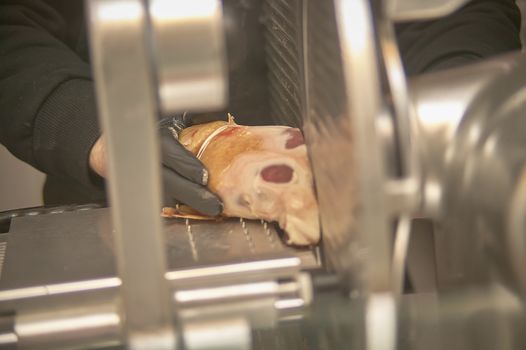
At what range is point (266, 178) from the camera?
1013 millimetres

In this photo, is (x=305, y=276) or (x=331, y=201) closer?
(x=305, y=276)

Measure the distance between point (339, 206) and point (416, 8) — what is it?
21cm

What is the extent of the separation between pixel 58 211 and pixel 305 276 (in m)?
0.55

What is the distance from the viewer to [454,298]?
2.05ft

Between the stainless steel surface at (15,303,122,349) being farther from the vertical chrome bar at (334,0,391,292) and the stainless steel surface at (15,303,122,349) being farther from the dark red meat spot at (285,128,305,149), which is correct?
the dark red meat spot at (285,128,305,149)

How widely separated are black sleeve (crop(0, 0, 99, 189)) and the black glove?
24 centimetres

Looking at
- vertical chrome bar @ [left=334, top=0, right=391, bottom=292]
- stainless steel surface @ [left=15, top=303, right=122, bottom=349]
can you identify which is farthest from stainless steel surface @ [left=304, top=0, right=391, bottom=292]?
stainless steel surface @ [left=15, top=303, right=122, bottom=349]

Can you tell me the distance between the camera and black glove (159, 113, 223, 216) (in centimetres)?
103

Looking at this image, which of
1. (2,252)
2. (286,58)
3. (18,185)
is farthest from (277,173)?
(18,185)

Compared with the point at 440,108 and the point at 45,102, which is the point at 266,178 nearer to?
the point at 440,108

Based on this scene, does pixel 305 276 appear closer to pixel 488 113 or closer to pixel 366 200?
pixel 366 200

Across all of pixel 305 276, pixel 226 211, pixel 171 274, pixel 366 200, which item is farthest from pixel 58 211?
pixel 366 200

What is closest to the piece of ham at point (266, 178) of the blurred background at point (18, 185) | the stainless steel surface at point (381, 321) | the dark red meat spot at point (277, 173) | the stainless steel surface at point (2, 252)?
the dark red meat spot at point (277, 173)

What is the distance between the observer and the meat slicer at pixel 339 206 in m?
0.56
